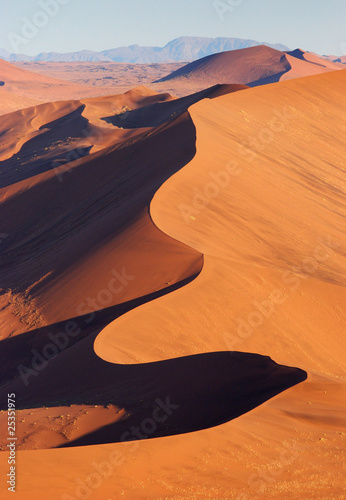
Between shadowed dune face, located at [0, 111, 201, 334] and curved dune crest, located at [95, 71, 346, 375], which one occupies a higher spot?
curved dune crest, located at [95, 71, 346, 375]

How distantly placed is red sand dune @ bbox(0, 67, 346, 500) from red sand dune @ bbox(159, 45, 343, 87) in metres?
60.2

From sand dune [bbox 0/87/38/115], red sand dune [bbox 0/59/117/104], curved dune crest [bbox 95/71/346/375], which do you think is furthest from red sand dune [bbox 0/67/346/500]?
red sand dune [bbox 0/59/117/104]

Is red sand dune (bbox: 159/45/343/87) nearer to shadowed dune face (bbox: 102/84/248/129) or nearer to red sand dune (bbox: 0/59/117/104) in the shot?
red sand dune (bbox: 0/59/117/104)

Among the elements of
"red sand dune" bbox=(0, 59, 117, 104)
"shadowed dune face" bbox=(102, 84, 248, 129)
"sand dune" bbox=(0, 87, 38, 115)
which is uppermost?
"shadowed dune face" bbox=(102, 84, 248, 129)

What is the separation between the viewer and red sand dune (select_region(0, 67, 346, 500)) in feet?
14.4

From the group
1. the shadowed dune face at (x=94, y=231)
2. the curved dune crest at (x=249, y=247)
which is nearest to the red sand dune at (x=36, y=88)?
the shadowed dune face at (x=94, y=231)

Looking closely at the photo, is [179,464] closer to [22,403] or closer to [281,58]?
[22,403]

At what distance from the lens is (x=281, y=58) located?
3228 inches

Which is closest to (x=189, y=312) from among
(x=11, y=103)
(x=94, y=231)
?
(x=94, y=231)

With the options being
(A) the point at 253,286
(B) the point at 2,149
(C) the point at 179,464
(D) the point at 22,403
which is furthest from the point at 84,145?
(C) the point at 179,464

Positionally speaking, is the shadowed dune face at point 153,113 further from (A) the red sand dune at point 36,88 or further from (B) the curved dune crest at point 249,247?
(A) the red sand dune at point 36,88

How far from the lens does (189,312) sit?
8250 mm

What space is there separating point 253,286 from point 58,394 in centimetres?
382

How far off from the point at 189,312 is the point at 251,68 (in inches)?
3122
